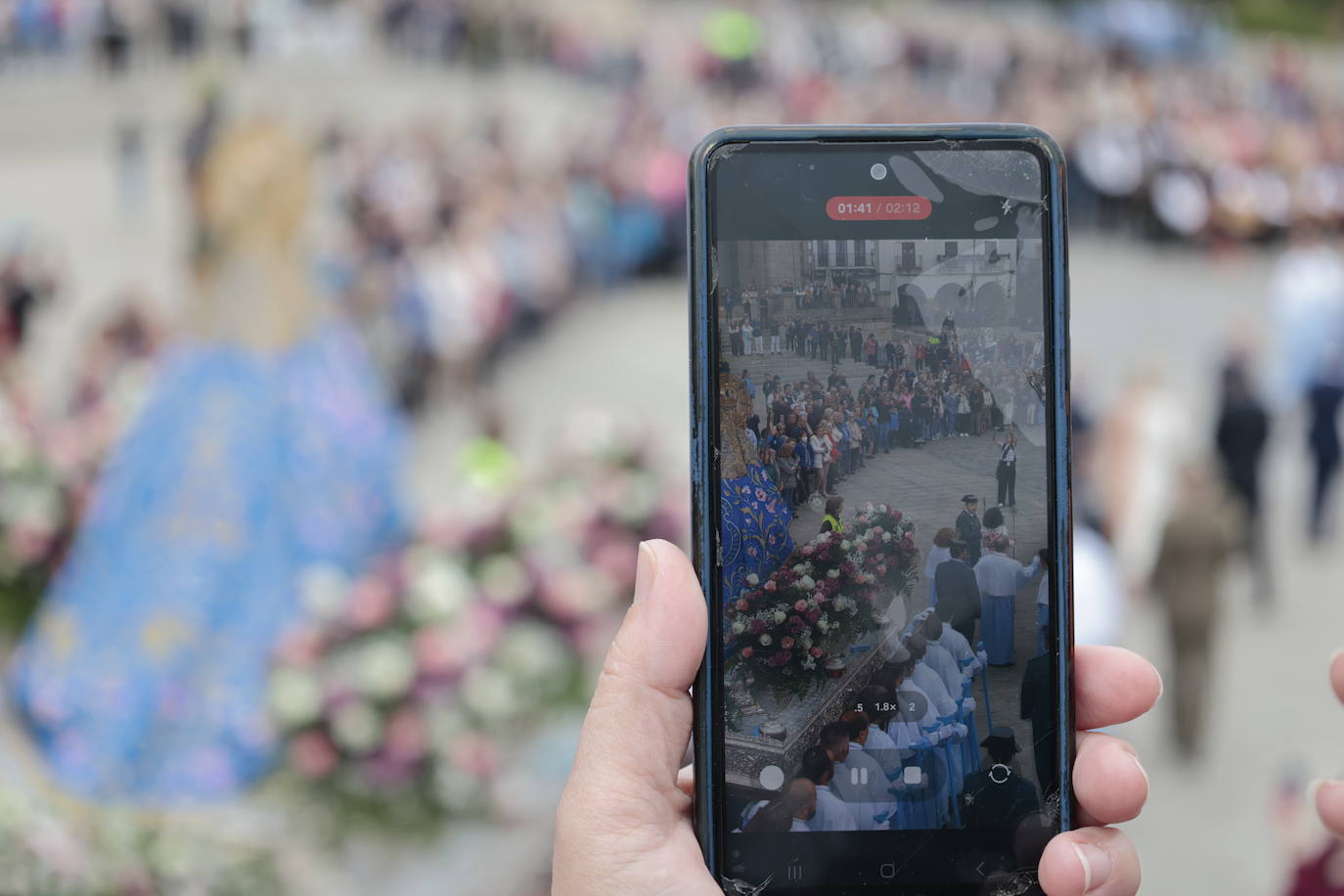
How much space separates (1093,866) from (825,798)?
1.05 feet

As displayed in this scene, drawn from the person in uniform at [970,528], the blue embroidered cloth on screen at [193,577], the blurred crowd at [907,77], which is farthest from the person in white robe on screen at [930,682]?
the blurred crowd at [907,77]

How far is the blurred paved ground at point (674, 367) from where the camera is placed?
5.70 meters

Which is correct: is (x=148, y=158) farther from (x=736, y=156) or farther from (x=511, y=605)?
(x=736, y=156)

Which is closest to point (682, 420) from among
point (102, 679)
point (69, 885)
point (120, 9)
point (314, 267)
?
point (314, 267)

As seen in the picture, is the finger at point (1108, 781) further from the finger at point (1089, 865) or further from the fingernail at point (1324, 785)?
the fingernail at point (1324, 785)

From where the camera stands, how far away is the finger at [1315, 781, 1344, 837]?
1.88 meters

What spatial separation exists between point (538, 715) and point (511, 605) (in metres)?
0.39

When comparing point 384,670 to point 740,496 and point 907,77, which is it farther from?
point 907,77

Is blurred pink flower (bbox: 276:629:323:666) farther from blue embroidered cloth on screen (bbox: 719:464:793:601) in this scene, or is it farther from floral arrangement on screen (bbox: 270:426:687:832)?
blue embroidered cloth on screen (bbox: 719:464:793:601)

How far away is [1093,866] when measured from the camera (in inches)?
62.9

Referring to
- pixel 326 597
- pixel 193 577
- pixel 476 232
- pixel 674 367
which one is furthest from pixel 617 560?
pixel 674 367

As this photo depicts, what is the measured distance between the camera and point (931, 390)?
5.54 feet

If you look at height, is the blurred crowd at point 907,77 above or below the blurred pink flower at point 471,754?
above

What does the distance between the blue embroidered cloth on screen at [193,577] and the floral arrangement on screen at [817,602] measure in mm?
3777
